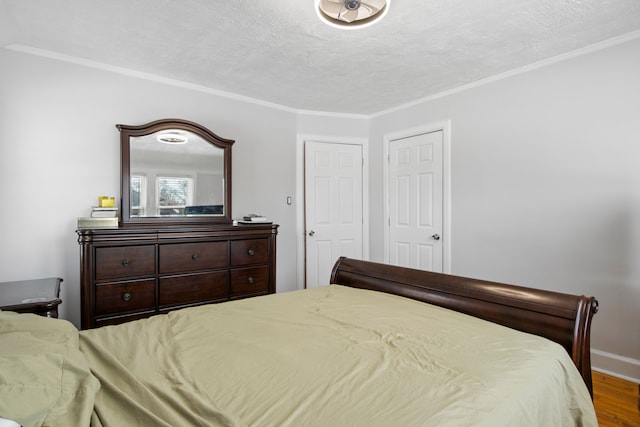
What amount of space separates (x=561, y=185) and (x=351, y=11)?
2209mm

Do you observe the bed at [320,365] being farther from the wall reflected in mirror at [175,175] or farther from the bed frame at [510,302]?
the wall reflected in mirror at [175,175]

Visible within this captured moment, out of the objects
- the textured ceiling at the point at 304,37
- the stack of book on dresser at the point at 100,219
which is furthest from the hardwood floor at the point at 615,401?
the stack of book on dresser at the point at 100,219

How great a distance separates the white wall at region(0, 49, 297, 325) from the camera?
251 cm

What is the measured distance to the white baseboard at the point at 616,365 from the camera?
2367 millimetres

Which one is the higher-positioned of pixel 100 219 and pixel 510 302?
pixel 100 219

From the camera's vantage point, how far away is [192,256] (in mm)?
2709

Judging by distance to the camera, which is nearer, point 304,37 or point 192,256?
point 304,37

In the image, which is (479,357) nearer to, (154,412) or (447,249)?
(154,412)

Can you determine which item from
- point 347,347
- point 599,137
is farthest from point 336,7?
point 599,137

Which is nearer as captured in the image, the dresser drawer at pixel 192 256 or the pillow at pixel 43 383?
the pillow at pixel 43 383

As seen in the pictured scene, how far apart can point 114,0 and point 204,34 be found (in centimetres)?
56

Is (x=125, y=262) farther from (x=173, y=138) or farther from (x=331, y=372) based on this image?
(x=331, y=372)

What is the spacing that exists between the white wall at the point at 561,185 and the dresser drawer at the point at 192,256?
237 centimetres

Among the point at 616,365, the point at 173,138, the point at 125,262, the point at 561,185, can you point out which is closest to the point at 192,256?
the point at 125,262
